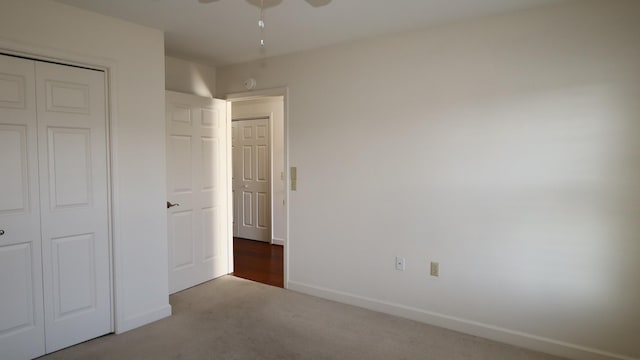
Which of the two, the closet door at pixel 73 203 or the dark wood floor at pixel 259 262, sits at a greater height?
the closet door at pixel 73 203

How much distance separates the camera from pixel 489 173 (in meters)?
2.91

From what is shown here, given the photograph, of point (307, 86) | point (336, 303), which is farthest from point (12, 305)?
point (307, 86)

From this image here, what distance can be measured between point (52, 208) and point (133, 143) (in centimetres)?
73

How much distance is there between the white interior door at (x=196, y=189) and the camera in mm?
3832

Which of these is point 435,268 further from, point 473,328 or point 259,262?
point 259,262

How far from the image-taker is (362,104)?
3.47m

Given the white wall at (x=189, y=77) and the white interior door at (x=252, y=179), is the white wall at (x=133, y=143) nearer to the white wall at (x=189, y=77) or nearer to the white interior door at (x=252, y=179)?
the white wall at (x=189, y=77)

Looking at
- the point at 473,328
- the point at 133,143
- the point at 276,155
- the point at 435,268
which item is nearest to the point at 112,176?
the point at 133,143

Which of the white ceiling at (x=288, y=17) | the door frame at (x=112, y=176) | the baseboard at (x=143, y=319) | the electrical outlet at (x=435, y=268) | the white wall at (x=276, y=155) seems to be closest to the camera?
the white ceiling at (x=288, y=17)

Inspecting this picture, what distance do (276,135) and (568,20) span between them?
4.11 metres

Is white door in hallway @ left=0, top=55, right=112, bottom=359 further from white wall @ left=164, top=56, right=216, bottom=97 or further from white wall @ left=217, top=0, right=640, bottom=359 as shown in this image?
white wall @ left=217, top=0, right=640, bottom=359

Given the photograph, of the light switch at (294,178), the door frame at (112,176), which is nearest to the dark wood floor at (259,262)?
the light switch at (294,178)

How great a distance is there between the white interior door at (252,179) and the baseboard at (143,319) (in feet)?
9.36

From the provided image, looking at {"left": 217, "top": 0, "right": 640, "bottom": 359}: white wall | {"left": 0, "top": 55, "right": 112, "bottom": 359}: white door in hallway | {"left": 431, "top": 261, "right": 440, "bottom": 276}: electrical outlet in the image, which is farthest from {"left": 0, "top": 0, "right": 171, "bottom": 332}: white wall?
{"left": 431, "top": 261, "right": 440, "bottom": 276}: electrical outlet
